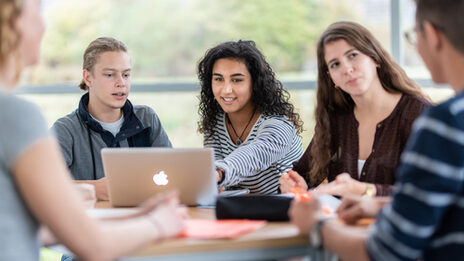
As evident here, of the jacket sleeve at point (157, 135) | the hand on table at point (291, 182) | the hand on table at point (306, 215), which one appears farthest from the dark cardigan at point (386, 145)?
the jacket sleeve at point (157, 135)

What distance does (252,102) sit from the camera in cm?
270

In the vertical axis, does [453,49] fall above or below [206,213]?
above

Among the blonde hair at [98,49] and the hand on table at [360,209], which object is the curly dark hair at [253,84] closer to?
the blonde hair at [98,49]

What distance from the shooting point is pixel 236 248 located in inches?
57.7

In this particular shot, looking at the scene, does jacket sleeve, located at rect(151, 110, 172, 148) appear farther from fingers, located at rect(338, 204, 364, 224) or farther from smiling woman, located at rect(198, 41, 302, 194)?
fingers, located at rect(338, 204, 364, 224)

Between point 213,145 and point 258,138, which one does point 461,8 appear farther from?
point 213,145

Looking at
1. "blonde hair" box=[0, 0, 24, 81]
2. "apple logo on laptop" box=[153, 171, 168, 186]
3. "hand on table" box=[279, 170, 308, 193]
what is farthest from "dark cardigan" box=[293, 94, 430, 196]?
Answer: "blonde hair" box=[0, 0, 24, 81]

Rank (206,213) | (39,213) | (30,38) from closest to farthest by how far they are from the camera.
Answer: (39,213), (30,38), (206,213)

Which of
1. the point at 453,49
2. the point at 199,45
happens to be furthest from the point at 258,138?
the point at 199,45

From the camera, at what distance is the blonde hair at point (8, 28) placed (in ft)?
3.97

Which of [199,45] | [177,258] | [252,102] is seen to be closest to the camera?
[177,258]

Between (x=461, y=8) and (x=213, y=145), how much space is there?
62.7 inches

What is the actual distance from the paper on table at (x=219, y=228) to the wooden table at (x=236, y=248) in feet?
0.07

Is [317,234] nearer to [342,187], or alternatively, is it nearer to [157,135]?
Answer: [342,187]
